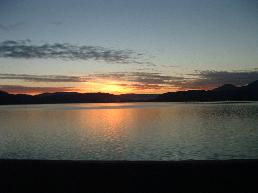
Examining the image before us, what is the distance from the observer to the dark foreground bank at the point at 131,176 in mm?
8367

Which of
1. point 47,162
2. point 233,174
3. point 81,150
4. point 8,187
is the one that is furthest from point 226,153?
point 8,187

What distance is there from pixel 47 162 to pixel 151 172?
12.0 feet

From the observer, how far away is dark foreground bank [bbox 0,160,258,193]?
8.37 meters

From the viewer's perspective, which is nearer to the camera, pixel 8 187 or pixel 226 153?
pixel 8 187

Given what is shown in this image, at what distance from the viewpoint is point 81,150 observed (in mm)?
28422

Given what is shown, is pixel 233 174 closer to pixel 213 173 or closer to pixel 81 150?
pixel 213 173

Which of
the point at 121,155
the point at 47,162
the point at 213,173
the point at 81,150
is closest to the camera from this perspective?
the point at 213,173

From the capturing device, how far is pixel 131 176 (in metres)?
8.95

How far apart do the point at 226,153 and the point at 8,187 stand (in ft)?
68.7

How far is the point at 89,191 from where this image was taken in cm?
828

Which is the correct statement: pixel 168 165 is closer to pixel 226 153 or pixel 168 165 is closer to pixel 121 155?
pixel 121 155

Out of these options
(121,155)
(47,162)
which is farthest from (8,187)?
(121,155)

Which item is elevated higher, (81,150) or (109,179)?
(109,179)

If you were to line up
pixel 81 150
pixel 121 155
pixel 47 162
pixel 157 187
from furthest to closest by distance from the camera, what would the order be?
1. pixel 81 150
2. pixel 121 155
3. pixel 47 162
4. pixel 157 187
